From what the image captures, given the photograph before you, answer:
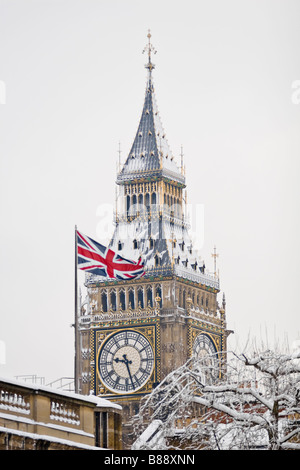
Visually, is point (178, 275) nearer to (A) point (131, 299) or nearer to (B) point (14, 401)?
(A) point (131, 299)

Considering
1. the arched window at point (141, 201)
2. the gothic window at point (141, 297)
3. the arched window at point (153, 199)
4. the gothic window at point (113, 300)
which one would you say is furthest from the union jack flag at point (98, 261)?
the arched window at point (153, 199)

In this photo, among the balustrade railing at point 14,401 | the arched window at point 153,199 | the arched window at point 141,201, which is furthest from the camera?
the arched window at point 153,199

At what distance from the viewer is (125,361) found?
160m

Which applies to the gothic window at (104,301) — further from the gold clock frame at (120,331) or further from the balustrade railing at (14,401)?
the balustrade railing at (14,401)

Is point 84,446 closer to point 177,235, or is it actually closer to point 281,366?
point 281,366

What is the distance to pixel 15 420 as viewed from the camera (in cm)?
6281

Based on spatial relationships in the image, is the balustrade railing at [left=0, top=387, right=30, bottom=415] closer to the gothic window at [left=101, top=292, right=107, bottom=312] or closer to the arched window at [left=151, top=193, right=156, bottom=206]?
the gothic window at [left=101, top=292, right=107, bottom=312]

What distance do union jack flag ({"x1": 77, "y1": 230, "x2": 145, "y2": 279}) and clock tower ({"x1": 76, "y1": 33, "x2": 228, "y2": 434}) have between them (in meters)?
45.1

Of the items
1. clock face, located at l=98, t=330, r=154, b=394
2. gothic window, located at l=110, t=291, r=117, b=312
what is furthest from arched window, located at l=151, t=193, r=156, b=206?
clock face, located at l=98, t=330, r=154, b=394

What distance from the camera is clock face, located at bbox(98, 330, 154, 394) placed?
159500 mm

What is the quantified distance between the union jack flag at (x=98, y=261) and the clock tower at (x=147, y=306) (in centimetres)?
4509

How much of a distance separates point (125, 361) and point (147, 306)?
4564 mm

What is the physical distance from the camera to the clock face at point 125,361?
159500 mm

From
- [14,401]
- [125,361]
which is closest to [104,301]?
[125,361]
